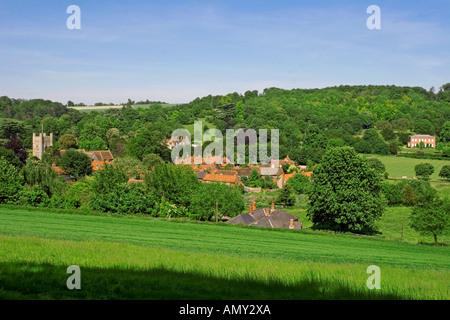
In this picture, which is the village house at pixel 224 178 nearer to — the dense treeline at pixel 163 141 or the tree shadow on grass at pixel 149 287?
the dense treeline at pixel 163 141

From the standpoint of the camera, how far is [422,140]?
133 m

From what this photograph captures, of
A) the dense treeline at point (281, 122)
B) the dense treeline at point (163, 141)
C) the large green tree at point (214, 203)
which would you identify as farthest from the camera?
the dense treeline at point (281, 122)

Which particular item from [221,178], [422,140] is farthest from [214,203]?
[422,140]

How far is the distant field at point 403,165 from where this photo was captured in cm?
8869

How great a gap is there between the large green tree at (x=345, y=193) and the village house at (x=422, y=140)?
10543 centimetres

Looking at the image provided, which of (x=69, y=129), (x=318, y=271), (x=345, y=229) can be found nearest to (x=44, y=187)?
(x=345, y=229)

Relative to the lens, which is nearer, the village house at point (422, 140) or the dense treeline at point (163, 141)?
the dense treeline at point (163, 141)

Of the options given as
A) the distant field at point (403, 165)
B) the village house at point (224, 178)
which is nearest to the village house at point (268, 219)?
the village house at point (224, 178)

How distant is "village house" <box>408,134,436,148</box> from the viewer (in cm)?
13138

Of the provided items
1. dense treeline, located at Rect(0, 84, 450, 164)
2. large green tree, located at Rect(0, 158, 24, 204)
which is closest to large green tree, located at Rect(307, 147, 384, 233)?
large green tree, located at Rect(0, 158, 24, 204)

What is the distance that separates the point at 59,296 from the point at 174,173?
37.4m

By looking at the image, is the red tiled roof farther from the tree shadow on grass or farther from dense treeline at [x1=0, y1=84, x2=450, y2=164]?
the tree shadow on grass

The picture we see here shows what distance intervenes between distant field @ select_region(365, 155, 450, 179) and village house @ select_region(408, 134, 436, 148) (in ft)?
82.1
